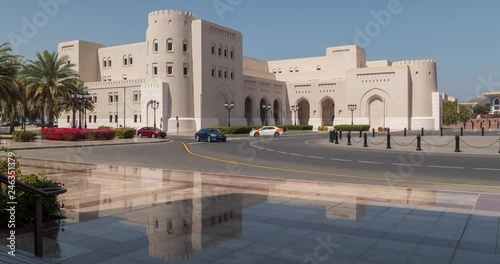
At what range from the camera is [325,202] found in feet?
28.4

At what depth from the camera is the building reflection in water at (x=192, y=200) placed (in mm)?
6148

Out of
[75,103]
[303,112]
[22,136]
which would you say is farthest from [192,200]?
[303,112]

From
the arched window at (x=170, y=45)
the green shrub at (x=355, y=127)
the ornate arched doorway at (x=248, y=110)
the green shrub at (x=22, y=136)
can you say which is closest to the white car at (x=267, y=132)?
the arched window at (x=170, y=45)

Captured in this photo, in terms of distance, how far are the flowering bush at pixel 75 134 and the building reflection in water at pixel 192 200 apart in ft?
72.9

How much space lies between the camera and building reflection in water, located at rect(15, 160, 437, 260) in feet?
20.2

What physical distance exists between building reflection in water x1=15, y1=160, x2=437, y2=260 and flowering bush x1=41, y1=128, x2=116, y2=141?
874 inches

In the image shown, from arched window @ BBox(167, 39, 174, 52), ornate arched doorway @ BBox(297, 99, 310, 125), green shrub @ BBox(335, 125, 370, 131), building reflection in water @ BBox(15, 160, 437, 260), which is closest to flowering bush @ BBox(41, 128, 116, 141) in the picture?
building reflection in water @ BBox(15, 160, 437, 260)

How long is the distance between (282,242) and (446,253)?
210 centimetres

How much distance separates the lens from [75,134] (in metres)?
34.0

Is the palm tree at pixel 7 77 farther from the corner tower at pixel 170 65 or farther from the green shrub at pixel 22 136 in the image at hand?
the corner tower at pixel 170 65

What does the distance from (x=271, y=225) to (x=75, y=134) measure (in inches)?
1223

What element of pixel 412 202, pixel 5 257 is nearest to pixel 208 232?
pixel 5 257

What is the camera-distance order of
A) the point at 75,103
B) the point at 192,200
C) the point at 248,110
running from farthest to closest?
the point at 248,110 < the point at 75,103 < the point at 192,200

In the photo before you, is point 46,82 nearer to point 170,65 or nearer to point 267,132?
point 170,65
